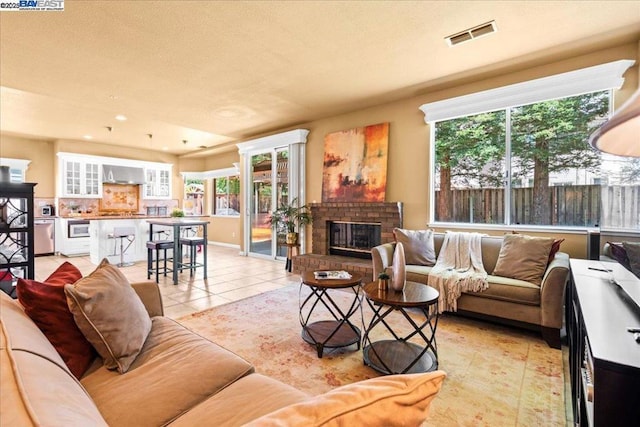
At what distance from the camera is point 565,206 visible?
11.4 feet

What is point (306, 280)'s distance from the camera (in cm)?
260

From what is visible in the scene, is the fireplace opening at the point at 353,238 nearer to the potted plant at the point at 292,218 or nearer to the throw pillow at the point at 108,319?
the potted plant at the point at 292,218

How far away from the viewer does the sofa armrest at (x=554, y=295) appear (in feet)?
8.57

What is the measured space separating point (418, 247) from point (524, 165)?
1.64m

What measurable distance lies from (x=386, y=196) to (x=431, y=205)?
2.32 ft

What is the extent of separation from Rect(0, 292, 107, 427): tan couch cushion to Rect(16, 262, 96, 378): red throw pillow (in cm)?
24

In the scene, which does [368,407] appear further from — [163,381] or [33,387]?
[163,381]

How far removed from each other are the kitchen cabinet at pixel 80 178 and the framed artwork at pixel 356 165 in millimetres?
6515

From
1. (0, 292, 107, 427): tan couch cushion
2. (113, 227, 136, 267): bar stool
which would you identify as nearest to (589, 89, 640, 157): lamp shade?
(0, 292, 107, 427): tan couch cushion

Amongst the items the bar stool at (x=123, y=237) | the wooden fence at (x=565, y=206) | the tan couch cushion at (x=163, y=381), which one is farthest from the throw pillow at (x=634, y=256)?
the bar stool at (x=123, y=237)

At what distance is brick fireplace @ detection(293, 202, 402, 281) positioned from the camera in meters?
4.51

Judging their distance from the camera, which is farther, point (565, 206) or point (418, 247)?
point (418, 247)

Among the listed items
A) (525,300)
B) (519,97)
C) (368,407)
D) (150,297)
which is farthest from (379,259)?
(368,407)

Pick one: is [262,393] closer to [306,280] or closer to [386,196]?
[306,280]
